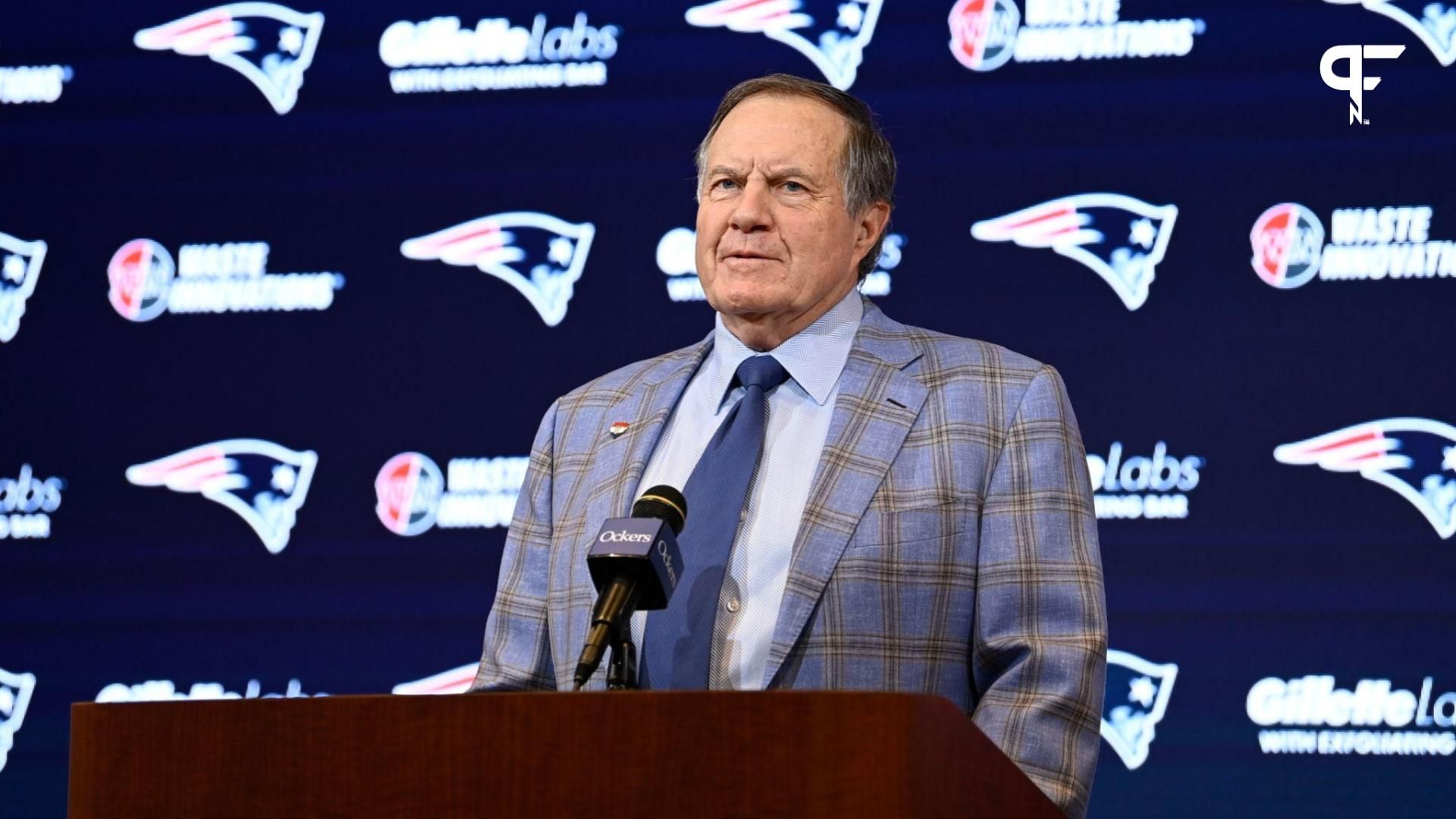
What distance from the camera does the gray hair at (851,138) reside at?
2.65 m

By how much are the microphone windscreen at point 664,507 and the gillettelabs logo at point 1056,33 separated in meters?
2.10

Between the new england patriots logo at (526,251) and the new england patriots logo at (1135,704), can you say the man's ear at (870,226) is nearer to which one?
the new england patriots logo at (1135,704)

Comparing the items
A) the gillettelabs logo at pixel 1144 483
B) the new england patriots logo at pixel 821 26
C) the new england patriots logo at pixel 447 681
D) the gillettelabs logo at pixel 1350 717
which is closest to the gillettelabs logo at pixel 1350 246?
the gillettelabs logo at pixel 1144 483

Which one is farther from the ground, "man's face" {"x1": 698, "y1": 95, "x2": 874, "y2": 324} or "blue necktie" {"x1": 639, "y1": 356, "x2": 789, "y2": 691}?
"man's face" {"x1": 698, "y1": 95, "x2": 874, "y2": 324}

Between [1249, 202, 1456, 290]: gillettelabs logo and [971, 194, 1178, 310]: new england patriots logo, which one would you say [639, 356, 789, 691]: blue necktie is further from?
[1249, 202, 1456, 290]: gillettelabs logo

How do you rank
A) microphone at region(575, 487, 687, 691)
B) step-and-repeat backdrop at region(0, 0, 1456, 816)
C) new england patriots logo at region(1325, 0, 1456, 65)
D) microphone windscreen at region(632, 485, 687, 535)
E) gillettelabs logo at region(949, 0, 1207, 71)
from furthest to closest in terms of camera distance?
gillettelabs logo at region(949, 0, 1207, 71) → new england patriots logo at region(1325, 0, 1456, 65) → step-and-repeat backdrop at region(0, 0, 1456, 816) → microphone windscreen at region(632, 485, 687, 535) → microphone at region(575, 487, 687, 691)

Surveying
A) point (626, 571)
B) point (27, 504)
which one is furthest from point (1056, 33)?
point (27, 504)

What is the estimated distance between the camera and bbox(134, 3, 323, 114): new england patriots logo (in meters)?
4.22

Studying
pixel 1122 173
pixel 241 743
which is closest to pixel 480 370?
pixel 1122 173

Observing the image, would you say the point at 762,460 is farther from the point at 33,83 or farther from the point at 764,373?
the point at 33,83

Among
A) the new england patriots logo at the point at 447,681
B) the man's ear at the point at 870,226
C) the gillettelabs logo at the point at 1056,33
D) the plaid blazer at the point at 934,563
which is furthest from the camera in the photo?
the new england patriots logo at the point at 447,681

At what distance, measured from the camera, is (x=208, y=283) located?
13.7 feet

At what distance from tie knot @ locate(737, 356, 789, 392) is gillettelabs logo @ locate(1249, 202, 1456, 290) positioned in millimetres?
1477

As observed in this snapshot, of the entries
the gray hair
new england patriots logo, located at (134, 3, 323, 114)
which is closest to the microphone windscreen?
the gray hair
